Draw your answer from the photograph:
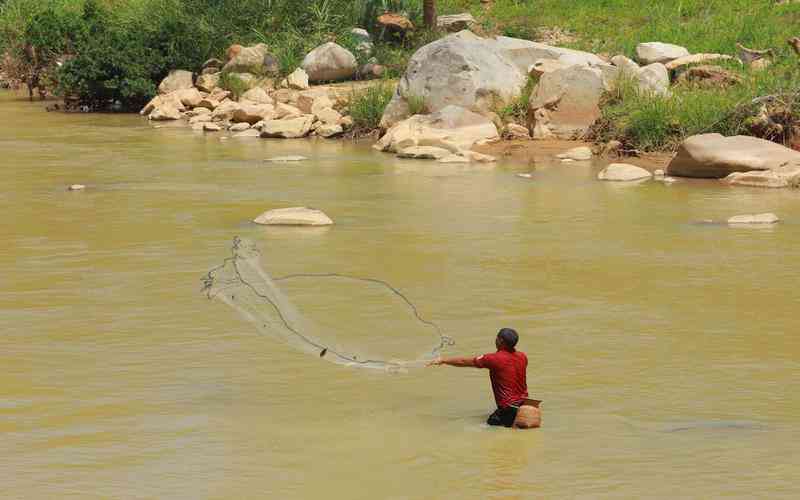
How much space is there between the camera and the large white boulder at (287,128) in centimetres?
2256

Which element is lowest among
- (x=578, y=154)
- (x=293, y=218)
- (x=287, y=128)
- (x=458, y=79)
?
(x=287, y=128)

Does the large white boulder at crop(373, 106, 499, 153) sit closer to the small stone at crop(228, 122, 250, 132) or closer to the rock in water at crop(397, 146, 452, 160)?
the rock in water at crop(397, 146, 452, 160)

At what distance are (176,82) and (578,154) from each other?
11101 millimetres

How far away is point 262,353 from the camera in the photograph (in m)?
8.62

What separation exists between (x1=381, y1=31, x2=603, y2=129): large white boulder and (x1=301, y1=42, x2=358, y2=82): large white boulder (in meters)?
4.57

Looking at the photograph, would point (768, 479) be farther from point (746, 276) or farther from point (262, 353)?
point (746, 276)

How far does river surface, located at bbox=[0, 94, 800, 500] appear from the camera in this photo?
6.46 m

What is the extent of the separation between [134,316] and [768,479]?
4.79 m

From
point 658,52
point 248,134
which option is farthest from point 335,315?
point 658,52

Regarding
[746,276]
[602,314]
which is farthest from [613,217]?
[602,314]

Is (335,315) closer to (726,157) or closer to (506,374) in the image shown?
(506,374)

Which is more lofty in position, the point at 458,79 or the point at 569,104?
the point at 458,79

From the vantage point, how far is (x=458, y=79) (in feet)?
69.5

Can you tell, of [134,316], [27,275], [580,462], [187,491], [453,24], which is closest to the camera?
[187,491]
